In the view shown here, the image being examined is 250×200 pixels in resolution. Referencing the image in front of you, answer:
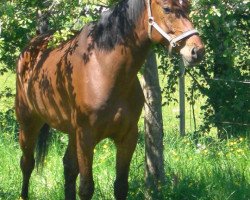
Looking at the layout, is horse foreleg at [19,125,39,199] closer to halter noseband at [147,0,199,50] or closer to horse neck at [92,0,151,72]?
horse neck at [92,0,151,72]

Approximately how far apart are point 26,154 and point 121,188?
4.87 feet

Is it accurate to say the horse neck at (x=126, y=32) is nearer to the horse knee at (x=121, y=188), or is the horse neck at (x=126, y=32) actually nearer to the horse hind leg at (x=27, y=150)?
the horse knee at (x=121, y=188)

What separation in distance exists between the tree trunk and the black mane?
93cm

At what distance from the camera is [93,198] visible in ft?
20.9

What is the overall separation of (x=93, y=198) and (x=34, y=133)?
3.26 feet

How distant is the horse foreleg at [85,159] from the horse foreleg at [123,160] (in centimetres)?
28

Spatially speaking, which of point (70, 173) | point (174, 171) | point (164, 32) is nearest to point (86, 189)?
point (70, 173)

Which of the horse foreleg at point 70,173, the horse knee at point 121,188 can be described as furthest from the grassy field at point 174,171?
the horse knee at point 121,188

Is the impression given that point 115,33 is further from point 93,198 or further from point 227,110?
point 227,110

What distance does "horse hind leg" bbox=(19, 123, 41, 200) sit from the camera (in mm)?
6820

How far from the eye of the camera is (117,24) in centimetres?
540

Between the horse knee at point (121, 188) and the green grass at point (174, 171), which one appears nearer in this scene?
the horse knee at point (121, 188)

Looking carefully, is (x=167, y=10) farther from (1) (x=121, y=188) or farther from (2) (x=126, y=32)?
(1) (x=121, y=188)

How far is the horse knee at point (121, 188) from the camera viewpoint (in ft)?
19.2
